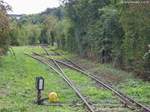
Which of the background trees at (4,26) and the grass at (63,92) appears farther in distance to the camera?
the background trees at (4,26)

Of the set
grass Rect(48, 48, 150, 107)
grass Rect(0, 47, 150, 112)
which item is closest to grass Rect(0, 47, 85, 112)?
grass Rect(0, 47, 150, 112)

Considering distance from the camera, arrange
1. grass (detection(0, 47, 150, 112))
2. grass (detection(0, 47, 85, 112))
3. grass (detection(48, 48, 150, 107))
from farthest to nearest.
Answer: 1. grass (detection(48, 48, 150, 107))
2. grass (detection(0, 47, 150, 112))
3. grass (detection(0, 47, 85, 112))

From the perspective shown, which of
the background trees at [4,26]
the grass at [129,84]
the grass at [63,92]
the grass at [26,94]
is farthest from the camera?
the background trees at [4,26]

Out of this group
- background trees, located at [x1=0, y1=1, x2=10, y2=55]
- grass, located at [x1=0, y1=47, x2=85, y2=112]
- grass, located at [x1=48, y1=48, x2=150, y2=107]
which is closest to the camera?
grass, located at [x1=0, y1=47, x2=85, y2=112]

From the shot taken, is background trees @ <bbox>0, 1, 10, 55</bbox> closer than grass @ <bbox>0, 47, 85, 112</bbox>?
No

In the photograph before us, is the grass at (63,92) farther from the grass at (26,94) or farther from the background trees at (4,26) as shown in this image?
the background trees at (4,26)

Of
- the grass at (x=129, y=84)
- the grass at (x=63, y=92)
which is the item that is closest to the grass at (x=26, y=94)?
the grass at (x=63, y=92)

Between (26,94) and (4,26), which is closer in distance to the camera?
(26,94)

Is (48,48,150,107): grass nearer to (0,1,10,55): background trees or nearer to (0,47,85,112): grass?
(0,47,85,112): grass

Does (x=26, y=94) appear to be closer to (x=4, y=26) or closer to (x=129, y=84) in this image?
A: (x=129, y=84)

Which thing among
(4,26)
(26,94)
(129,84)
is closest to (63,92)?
(26,94)

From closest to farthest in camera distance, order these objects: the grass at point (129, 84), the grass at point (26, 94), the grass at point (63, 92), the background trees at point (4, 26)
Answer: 1. the grass at point (26, 94)
2. the grass at point (63, 92)
3. the grass at point (129, 84)
4. the background trees at point (4, 26)

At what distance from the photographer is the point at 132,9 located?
27344mm

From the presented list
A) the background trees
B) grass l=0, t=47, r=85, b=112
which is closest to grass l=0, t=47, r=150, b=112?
grass l=0, t=47, r=85, b=112
